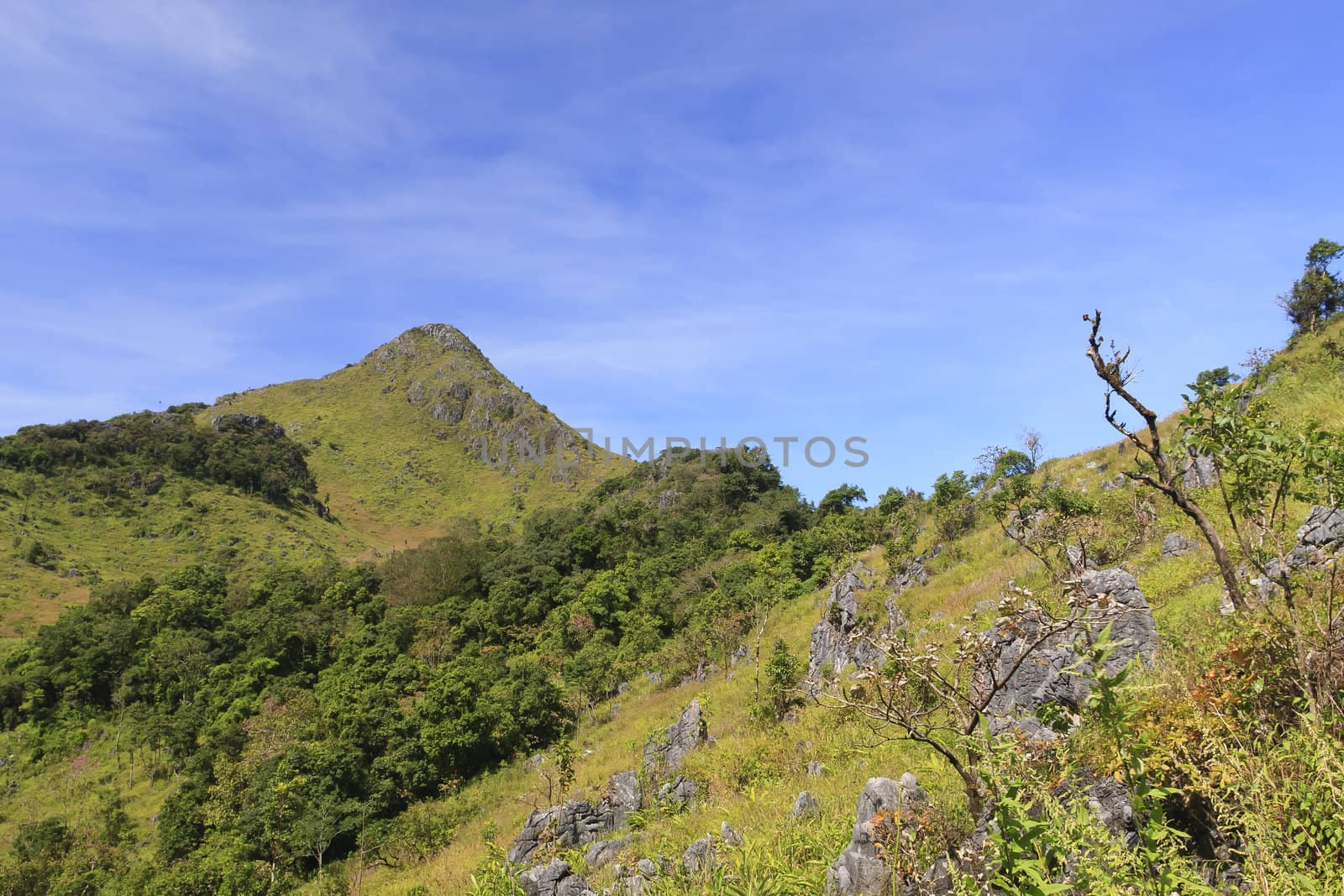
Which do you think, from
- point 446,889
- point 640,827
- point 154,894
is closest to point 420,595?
point 154,894

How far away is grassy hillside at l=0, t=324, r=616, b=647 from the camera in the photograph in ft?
181

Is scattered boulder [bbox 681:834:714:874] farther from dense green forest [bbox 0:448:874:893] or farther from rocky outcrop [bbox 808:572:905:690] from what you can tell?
dense green forest [bbox 0:448:874:893]

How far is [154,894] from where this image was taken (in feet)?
59.6

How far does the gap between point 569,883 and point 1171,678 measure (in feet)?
19.9

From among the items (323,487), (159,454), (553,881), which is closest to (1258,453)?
(553,881)

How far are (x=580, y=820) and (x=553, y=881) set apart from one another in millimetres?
5191

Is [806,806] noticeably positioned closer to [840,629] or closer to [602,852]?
[602,852]

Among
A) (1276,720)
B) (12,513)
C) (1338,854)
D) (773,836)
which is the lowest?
(773,836)

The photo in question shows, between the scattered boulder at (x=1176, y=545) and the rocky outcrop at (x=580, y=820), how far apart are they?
9.56 m

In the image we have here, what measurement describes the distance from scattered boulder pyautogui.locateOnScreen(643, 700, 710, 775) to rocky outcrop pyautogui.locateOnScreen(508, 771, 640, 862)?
675 millimetres

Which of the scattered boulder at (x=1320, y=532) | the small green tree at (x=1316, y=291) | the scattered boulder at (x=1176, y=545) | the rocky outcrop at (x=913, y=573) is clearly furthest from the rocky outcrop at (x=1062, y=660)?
the small green tree at (x=1316, y=291)

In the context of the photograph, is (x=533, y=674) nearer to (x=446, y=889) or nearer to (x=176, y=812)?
(x=176, y=812)

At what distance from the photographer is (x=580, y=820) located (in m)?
11.8

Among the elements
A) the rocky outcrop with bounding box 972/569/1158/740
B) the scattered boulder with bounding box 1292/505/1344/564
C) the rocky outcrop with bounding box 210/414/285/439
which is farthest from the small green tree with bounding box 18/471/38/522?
the scattered boulder with bounding box 1292/505/1344/564
